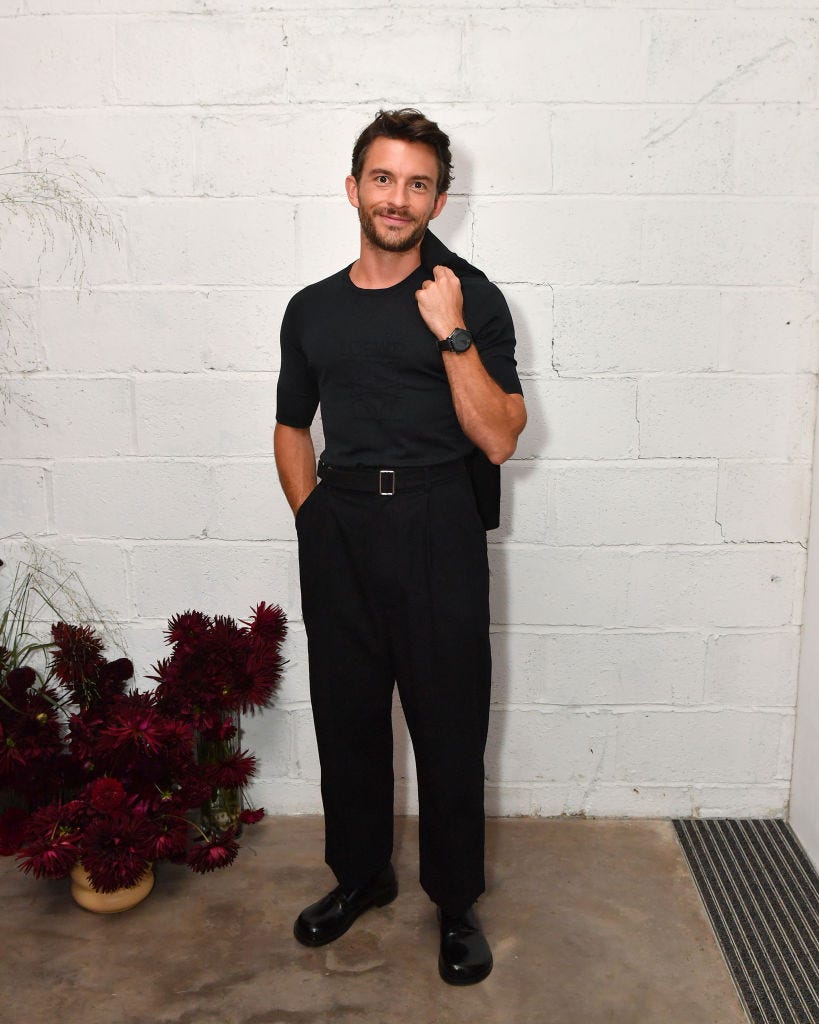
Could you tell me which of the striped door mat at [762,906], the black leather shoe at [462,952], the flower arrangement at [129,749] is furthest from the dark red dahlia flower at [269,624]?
the striped door mat at [762,906]

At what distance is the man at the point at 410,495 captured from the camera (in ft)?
5.78

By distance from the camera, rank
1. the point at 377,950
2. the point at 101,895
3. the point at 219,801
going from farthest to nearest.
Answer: the point at 219,801 → the point at 101,895 → the point at 377,950

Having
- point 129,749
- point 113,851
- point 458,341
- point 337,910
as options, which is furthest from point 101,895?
point 458,341

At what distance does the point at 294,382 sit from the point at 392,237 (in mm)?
379

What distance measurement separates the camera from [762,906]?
208cm

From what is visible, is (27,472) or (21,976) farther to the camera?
(27,472)

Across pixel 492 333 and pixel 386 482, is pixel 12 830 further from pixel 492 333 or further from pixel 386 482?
pixel 492 333

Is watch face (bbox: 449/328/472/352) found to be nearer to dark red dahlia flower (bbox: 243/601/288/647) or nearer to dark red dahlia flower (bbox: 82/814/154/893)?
dark red dahlia flower (bbox: 243/601/288/647)

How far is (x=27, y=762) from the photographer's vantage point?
2.15m

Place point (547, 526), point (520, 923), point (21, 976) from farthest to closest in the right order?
1. point (547, 526)
2. point (520, 923)
3. point (21, 976)

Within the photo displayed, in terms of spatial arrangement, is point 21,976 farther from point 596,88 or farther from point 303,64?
point 596,88

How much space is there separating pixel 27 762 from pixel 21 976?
443 mm

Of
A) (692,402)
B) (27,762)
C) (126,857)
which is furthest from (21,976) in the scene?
(692,402)

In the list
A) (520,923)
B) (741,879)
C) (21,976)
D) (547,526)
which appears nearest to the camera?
(21,976)
